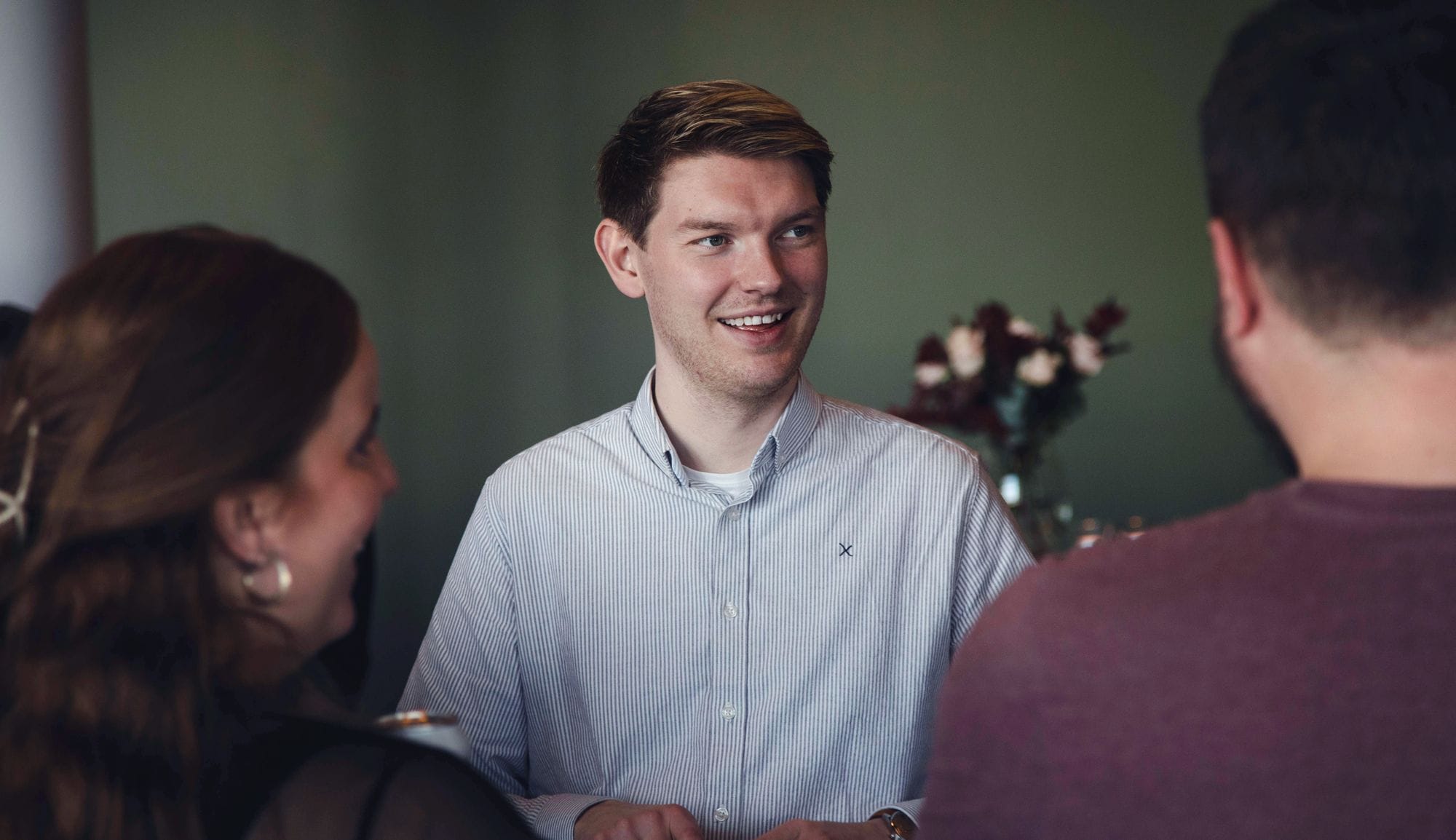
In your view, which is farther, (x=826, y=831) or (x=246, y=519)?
A: (x=826, y=831)

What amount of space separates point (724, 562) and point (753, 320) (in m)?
0.36

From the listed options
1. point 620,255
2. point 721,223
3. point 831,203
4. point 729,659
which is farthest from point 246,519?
point 831,203

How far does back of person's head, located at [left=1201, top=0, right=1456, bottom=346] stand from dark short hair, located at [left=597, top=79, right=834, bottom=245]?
38.9 inches

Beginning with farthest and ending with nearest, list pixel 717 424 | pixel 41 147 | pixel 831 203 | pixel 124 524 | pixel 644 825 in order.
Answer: pixel 831 203, pixel 41 147, pixel 717 424, pixel 644 825, pixel 124 524

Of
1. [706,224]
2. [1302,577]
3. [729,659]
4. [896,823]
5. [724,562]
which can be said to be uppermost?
[706,224]

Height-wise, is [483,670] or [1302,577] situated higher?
[1302,577]

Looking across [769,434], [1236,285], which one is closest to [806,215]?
[769,434]

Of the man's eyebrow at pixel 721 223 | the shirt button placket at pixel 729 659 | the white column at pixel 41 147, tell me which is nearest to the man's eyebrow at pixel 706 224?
the man's eyebrow at pixel 721 223

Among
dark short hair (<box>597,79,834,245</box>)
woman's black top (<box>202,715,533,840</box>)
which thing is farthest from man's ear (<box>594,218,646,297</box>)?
woman's black top (<box>202,715,533,840</box>)

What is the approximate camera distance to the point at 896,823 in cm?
149

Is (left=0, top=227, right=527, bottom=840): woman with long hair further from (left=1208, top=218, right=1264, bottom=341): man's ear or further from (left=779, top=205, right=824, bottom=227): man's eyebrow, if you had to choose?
(left=779, top=205, right=824, bottom=227): man's eyebrow

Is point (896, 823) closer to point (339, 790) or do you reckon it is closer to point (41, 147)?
point (339, 790)

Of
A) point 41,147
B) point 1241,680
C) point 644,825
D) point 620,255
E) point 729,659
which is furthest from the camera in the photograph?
point 41,147

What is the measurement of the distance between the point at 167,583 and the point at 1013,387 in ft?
7.93
